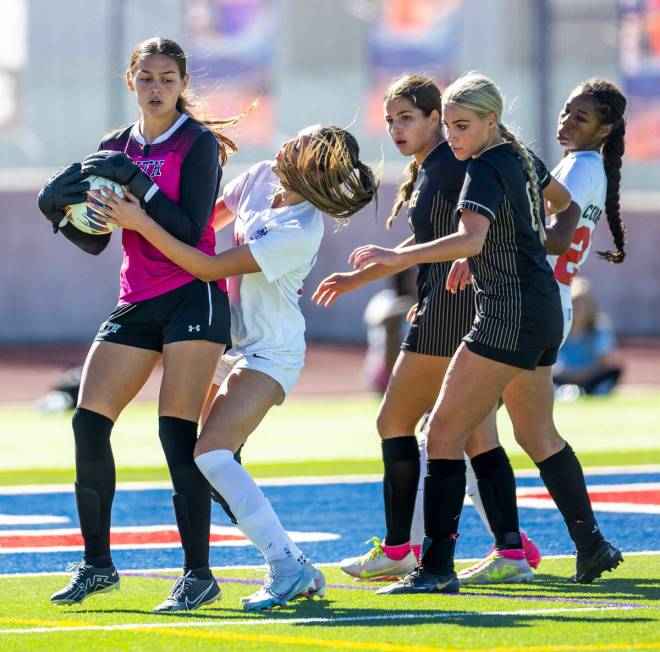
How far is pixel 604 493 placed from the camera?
31.7ft

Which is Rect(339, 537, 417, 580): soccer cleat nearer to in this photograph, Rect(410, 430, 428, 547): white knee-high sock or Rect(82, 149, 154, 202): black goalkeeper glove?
Rect(410, 430, 428, 547): white knee-high sock

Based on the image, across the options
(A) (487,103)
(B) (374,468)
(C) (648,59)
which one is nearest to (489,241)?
(A) (487,103)

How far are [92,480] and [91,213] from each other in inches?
39.6

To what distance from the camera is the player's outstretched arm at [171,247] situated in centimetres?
589

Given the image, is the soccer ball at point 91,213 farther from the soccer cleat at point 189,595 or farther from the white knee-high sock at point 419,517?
the white knee-high sock at point 419,517

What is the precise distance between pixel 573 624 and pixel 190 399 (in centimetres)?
163

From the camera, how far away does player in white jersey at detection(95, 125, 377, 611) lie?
19.6 feet

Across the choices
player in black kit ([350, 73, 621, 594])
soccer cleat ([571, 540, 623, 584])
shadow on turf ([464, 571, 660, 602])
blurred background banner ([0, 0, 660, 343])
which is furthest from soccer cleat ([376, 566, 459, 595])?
blurred background banner ([0, 0, 660, 343])

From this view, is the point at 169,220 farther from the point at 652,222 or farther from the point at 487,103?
the point at 652,222

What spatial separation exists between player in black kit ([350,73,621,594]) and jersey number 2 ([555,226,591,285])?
0.64 metres

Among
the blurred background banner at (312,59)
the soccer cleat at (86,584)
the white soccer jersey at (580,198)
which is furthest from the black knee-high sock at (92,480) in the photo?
the blurred background banner at (312,59)

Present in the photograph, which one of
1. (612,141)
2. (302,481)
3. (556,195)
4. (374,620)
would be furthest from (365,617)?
(302,481)

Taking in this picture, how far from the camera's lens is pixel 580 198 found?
22.2 ft

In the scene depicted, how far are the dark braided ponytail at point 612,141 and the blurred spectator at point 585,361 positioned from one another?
1463 centimetres
